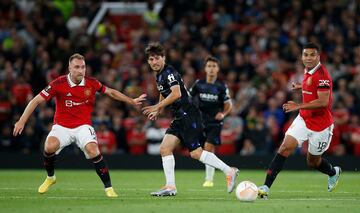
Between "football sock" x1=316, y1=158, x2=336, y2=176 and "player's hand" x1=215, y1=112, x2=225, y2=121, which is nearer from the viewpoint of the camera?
"football sock" x1=316, y1=158, x2=336, y2=176

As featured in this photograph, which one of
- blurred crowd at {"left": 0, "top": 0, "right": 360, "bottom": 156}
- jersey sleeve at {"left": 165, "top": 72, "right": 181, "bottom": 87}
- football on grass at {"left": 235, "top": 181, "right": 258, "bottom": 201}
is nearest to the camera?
football on grass at {"left": 235, "top": 181, "right": 258, "bottom": 201}

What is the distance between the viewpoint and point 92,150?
12.7 m

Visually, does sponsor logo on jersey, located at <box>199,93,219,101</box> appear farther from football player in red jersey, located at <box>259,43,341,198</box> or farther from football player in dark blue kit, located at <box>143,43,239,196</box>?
football player in red jersey, located at <box>259,43,341,198</box>

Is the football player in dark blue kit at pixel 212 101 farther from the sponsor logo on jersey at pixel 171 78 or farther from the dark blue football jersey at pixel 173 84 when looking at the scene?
the sponsor logo on jersey at pixel 171 78

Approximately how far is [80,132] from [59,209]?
261 cm

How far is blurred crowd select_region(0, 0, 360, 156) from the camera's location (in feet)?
71.8

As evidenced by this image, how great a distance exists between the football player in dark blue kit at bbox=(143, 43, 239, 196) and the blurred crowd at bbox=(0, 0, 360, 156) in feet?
28.1

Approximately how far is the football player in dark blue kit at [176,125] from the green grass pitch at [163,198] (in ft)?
1.18

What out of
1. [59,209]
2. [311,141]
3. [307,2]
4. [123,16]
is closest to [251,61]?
[307,2]

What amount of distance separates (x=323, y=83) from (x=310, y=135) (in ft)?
2.87

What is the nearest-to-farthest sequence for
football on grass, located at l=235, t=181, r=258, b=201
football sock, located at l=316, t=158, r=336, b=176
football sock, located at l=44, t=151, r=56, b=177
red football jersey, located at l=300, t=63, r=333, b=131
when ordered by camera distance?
football on grass, located at l=235, t=181, r=258, b=201
red football jersey, located at l=300, t=63, r=333, b=131
football sock, located at l=44, t=151, r=56, b=177
football sock, located at l=316, t=158, r=336, b=176

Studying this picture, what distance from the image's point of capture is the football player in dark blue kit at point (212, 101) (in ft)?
55.4

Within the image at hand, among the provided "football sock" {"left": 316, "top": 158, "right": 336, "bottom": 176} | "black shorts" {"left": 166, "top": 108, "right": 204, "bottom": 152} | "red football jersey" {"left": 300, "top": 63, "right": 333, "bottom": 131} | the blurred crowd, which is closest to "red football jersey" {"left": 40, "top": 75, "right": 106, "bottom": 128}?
"black shorts" {"left": 166, "top": 108, "right": 204, "bottom": 152}

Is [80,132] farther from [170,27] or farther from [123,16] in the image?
[123,16]
